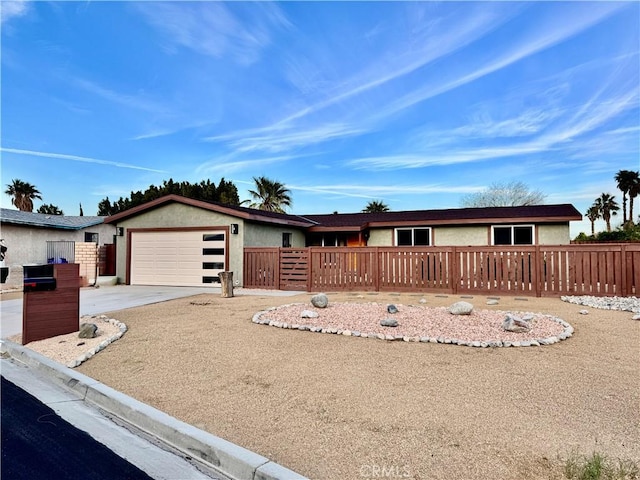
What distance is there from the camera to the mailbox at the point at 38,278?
19.8ft

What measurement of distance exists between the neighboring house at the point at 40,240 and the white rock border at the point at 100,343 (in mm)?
8670

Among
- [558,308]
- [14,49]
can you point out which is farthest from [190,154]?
[558,308]

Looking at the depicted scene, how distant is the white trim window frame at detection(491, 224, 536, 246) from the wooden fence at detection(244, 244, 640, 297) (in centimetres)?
492

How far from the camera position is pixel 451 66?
14062mm

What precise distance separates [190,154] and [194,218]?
28.5ft

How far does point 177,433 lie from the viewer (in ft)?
9.57

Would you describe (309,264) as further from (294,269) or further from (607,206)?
(607,206)

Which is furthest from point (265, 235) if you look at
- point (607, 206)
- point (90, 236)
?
point (607, 206)

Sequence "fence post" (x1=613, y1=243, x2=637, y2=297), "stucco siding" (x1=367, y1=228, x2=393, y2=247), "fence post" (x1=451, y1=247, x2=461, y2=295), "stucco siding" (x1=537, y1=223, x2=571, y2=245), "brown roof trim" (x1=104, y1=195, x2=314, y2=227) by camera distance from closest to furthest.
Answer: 1. "fence post" (x1=613, y1=243, x2=637, y2=297)
2. "fence post" (x1=451, y1=247, x2=461, y2=295)
3. "brown roof trim" (x1=104, y1=195, x2=314, y2=227)
4. "stucco siding" (x1=537, y1=223, x2=571, y2=245)
5. "stucco siding" (x1=367, y1=228, x2=393, y2=247)

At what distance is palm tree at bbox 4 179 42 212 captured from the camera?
40969mm

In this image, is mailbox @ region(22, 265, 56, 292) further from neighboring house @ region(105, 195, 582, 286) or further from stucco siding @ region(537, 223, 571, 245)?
stucco siding @ region(537, 223, 571, 245)

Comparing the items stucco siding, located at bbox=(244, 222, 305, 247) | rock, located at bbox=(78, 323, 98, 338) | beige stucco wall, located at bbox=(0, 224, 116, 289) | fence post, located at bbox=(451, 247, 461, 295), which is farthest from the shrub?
beige stucco wall, located at bbox=(0, 224, 116, 289)

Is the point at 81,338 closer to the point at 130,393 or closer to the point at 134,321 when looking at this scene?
the point at 134,321
